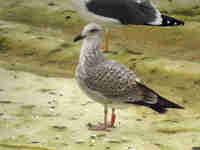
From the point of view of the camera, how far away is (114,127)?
16.5 ft

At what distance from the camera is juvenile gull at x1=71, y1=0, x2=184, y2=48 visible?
8.12 meters

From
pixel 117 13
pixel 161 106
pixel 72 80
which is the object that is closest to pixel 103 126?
pixel 161 106

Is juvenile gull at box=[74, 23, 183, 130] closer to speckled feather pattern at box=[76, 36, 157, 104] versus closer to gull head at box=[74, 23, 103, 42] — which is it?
speckled feather pattern at box=[76, 36, 157, 104]

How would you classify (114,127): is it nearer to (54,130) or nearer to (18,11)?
(54,130)

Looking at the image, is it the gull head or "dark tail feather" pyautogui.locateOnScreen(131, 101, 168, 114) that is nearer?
"dark tail feather" pyautogui.locateOnScreen(131, 101, 168, 114)

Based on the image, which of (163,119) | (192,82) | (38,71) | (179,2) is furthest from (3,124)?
(179,2)

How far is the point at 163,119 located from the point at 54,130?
1.33 metres

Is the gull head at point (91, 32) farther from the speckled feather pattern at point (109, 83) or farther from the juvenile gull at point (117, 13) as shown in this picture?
the juvenile gull at point (117, 13)

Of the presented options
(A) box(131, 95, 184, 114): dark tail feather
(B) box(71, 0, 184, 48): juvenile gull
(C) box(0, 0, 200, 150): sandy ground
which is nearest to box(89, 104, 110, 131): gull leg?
(C) box(0, 0, 200, 150): sandy ground

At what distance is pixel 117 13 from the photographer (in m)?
8.17

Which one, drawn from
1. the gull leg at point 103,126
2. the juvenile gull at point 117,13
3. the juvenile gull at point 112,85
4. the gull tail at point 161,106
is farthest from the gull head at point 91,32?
the juvenile gull at point 117,13

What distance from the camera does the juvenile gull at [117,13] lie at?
8.12 meters

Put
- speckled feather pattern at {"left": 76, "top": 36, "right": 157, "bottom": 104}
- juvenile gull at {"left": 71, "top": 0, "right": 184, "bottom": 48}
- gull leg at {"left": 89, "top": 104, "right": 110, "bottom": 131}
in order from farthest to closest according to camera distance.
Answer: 1. juvenile gull at {"left": 71, "top": 0, "right": 184, "bottom": 48}
2. gull leg at {"left": 89, "top": 104, "right": 110, "bottom": 131}
3. speckled feather pattern at {"left": 76, "top": 36, "right": 157, "bottom": 104}

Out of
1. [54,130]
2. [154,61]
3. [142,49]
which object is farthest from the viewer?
[142,49]
